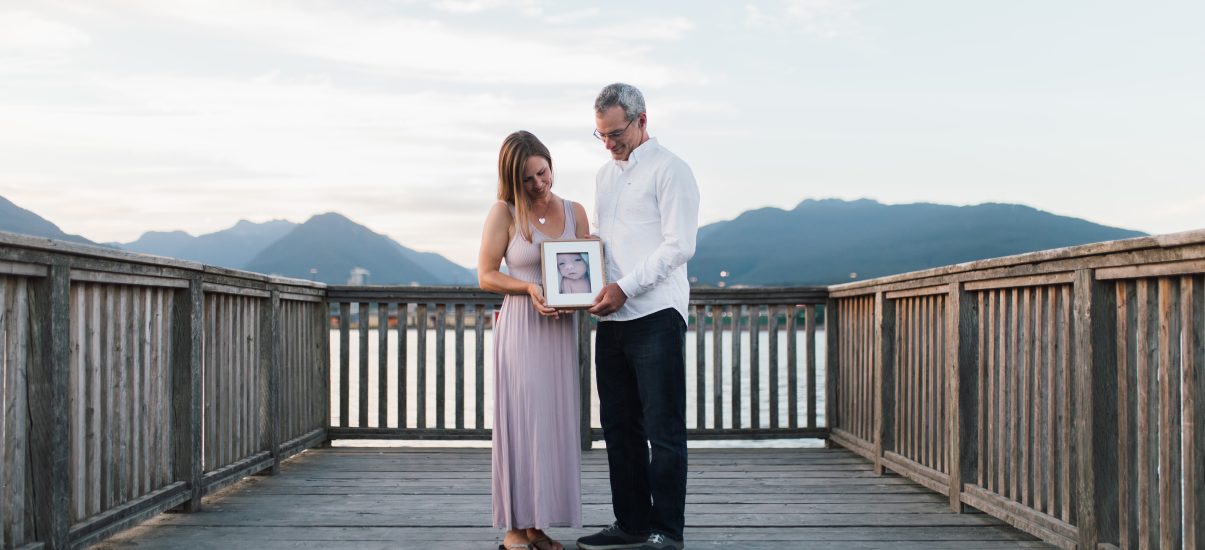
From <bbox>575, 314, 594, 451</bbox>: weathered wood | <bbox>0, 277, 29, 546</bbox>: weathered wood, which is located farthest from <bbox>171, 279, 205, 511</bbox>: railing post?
<bbox>575, 314, 594, 451</bbox>: weathered wood

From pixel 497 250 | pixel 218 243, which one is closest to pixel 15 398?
pixel 497 250

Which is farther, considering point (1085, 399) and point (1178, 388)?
point (1085, 399)

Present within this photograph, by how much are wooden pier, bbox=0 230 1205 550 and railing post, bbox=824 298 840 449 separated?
18 millimetres

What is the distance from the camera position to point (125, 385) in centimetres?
322

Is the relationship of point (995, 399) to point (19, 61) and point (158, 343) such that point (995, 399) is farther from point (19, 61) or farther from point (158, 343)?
point (19, 61)

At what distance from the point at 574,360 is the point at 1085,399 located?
155cm

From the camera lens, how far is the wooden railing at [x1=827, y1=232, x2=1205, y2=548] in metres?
2.41

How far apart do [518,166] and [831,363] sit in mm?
3225

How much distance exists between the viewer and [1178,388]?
2.41 metres

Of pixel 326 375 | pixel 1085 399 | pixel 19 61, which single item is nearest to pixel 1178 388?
pixel 1085 399

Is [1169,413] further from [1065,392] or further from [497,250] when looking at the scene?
[497,250]

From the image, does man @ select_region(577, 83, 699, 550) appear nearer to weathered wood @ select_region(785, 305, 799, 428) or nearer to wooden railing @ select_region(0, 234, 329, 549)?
wooden railing @ select_region(0, 234, 329, 549)

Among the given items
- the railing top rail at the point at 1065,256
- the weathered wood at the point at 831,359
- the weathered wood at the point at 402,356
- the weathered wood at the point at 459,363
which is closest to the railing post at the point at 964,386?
the railing top rail at the point at 1065,256

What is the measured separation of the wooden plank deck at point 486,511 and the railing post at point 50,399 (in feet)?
1.64
